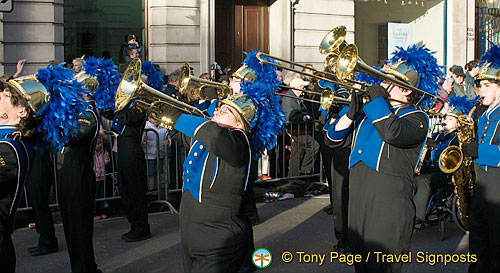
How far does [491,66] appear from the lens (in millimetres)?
5113

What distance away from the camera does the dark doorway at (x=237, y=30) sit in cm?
1415

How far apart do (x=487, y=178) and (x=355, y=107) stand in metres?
1.31

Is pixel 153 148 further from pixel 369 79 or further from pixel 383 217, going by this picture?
pixel 383 217

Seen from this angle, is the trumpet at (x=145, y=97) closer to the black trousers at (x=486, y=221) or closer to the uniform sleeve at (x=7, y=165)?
the uniform sleeve at (x=7, y=165)

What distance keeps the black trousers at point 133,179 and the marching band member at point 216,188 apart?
8.93ft

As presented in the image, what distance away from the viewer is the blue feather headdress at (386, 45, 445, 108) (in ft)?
15.0

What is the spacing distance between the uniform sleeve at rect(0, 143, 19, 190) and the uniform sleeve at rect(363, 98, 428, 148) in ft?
7.65

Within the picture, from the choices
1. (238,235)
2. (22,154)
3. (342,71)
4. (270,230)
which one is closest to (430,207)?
(270,230)

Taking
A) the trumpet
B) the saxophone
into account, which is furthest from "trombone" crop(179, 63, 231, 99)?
the saxophone

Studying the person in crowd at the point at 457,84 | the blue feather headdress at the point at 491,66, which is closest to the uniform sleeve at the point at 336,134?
the blue feather headdress at the point at 491,66

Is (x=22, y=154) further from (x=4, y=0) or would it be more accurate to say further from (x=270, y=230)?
(x=270, y=230)

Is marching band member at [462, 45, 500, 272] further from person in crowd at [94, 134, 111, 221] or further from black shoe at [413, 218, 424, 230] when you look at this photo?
person in crowd at [94, 134, 111, 221]

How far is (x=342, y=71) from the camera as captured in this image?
14.7ft

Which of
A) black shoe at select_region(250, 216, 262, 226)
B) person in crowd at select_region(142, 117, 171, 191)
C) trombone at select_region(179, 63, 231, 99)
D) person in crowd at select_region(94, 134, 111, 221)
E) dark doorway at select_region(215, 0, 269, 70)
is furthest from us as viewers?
dark doorway at select_region(215, 0, 269, 70)
